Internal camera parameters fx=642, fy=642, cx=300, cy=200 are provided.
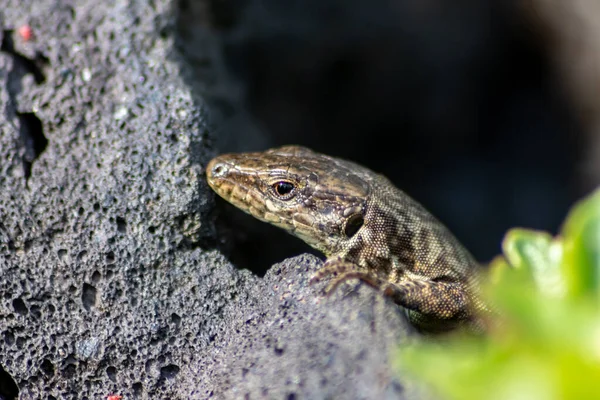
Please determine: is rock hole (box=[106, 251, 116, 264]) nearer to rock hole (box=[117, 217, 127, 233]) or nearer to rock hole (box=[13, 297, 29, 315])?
rock hole (box=[117, 217, 127, 233])

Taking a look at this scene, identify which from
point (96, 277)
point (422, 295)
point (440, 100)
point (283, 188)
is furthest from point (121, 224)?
point (440, 100)

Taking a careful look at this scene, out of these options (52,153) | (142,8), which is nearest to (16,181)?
(52,153)

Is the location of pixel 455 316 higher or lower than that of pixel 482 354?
lower

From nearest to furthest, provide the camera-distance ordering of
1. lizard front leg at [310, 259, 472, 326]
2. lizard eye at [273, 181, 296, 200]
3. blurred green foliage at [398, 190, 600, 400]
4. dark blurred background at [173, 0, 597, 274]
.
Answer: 1. blurred green foliage at [398, 190, 600, 400]
2. lizard front leg at [310, 259, 472, 326]
3. lizard eye at [273, 181, 296, 200]
4. dark blurred background at [173, 0, 597, 274]

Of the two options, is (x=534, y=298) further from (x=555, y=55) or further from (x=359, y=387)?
(x=555, y=55)

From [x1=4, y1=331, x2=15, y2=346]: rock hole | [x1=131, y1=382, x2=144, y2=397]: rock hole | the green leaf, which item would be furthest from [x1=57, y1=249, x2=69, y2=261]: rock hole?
the green leaf

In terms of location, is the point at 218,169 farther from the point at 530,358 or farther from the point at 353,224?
the point at 530,358
